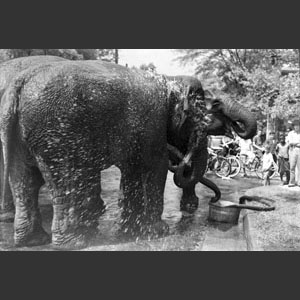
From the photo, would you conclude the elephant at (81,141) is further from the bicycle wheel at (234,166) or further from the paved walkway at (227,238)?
the bicycle wheel at (234,166)

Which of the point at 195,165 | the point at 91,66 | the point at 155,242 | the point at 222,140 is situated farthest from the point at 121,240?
the point at 222,140

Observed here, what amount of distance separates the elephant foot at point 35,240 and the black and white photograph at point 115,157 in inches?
0.4

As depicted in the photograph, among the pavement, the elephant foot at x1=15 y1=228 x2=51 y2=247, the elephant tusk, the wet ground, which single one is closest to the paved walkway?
the pavement

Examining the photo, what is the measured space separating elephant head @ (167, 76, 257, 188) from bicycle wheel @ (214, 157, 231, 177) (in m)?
4.82

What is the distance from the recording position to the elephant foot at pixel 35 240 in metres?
4.72

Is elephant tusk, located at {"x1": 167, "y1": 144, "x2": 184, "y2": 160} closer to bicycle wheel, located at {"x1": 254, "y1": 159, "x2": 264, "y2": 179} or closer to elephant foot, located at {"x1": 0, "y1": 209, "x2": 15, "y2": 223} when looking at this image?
elephant foot, located at {"x1": 0, "y1": 209, "x2": 15, "y2": 223}

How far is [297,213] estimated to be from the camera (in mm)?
6516

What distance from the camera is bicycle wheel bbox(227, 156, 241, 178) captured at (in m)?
11.2

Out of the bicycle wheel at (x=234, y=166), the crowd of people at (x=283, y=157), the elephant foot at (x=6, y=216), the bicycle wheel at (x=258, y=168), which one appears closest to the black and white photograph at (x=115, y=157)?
the elephant foot at (x=6, y=216)

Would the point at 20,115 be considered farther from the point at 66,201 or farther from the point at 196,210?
the point at 196,210

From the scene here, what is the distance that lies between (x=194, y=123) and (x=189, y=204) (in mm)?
1628

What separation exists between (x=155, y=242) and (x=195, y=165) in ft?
4.51

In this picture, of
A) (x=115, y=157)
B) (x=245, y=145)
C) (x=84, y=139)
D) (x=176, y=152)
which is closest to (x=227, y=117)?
(x=176, y=152)

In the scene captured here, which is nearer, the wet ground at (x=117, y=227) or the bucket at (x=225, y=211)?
the wet ground at (x=117, y=227)
